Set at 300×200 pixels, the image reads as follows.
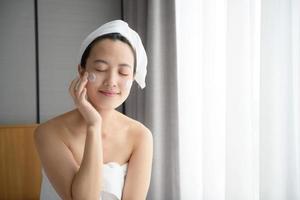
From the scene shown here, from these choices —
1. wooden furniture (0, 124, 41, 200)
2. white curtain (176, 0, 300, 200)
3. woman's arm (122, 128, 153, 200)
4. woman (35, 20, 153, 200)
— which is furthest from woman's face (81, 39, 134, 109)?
wooden furniture (0, 124, 41, 200)

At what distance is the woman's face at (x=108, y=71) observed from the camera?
966mm

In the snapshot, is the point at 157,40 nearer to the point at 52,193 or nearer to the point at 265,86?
the point at 265,86

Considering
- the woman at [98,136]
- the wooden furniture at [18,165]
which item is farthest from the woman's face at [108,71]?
the wooden furniture at [18,165]

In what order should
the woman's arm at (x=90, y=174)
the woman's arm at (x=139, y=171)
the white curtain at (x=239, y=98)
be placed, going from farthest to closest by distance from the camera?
the white curtain at (x=239, y=98) < the woman's arm at (x=139, y=171) < the woman's arm at (x=90, y=174)

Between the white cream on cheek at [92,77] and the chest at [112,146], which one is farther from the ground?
the white cream on cheek at [92,77]

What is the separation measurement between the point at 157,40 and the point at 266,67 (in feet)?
3.41

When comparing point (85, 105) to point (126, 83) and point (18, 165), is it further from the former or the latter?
point (18, 165)

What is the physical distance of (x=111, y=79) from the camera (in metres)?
0.96

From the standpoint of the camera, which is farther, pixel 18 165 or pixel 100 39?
pixel 18 165

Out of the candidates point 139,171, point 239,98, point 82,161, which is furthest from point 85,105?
point 239,98

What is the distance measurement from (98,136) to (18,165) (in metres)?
1.78

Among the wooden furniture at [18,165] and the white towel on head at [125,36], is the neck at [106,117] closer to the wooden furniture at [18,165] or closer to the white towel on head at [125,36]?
the white towel on head at [125,36]

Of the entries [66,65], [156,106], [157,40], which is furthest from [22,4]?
[156,106]

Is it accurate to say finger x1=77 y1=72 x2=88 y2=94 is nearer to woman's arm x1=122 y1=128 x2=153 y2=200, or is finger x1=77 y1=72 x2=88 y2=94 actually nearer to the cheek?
the cheek
